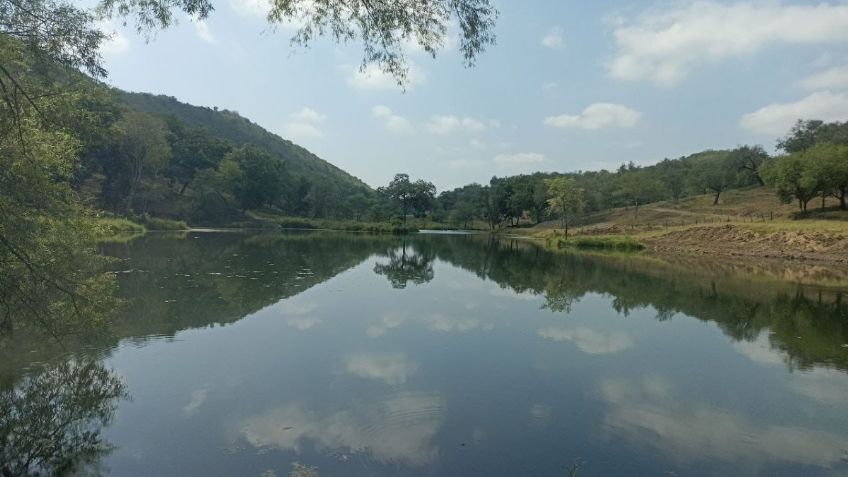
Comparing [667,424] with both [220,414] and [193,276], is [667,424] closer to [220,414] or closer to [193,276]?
[220,414]

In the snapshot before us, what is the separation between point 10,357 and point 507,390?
1062 centimetres

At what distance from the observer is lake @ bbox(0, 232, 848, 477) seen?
7.39 metres

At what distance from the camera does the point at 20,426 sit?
7523 millimetres

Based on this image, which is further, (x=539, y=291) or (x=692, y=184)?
(x=692, y=184)

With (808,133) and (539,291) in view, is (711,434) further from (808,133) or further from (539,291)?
(808,133)

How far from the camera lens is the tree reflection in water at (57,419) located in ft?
22.2

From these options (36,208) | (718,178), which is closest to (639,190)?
(718,178)

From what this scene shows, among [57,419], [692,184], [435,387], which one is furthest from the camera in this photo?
[692,184]

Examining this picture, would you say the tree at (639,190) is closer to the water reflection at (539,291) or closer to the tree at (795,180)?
the tree at (795,180)

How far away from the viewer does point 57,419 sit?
7961 millimetres

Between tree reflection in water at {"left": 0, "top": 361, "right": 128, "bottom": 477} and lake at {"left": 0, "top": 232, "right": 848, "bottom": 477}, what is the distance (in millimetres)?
44

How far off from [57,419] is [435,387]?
6.54 metres

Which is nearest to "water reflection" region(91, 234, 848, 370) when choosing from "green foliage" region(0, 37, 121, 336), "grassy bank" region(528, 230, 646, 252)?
"green foliage" region(0, 37, 121, 336)

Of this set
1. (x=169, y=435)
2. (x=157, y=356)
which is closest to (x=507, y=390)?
(x=169, y=435)
